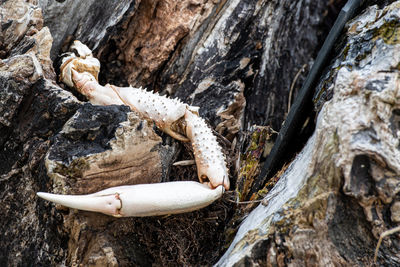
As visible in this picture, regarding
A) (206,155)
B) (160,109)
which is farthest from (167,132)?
(206,155)

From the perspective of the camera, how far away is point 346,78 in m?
1.84

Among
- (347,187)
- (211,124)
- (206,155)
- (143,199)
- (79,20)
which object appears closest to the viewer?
(347,187)

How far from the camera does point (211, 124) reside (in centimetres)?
279

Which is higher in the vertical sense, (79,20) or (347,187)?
(79,20)

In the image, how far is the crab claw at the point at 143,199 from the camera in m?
1.99

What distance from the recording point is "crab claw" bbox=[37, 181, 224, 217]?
1.99 meters

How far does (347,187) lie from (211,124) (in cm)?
125

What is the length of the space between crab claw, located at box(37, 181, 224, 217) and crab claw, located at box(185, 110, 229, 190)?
0.10 metres

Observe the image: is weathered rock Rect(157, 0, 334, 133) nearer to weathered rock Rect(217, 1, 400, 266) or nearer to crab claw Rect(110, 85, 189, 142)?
crab claw Rect(110, 85, 189, 142)

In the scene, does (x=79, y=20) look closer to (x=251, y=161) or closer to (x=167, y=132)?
(x=167, y=132)

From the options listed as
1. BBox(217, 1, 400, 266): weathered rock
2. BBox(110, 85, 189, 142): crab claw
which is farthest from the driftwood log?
BBox(110, 85, 189, 142): crab claw

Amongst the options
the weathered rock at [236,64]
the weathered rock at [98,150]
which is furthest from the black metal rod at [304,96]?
the weathered rock at [98,150]

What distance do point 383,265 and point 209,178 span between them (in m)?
0.99

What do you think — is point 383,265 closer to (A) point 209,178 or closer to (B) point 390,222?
(B) point 390,222
